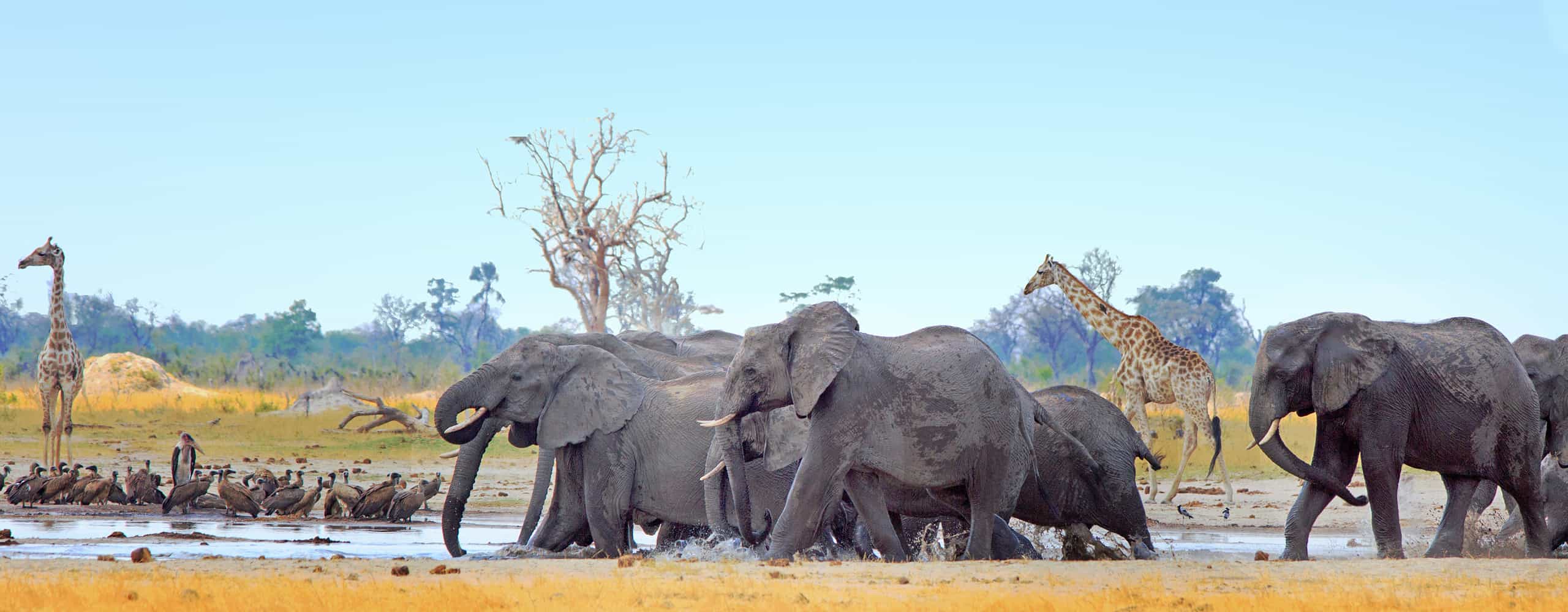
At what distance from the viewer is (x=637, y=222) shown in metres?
46.9

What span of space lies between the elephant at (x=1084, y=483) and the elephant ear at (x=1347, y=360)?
1.31 m

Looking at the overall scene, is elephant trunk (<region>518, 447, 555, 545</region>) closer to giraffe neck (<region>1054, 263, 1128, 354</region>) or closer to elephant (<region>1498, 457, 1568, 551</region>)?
elephant (<region>1498, 457, 1568, 551</region>)

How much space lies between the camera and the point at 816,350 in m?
9.98

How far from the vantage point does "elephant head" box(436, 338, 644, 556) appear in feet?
38.2

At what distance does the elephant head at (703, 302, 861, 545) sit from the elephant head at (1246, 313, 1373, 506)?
2.82 meters

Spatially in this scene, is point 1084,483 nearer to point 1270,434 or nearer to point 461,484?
point 1270,434

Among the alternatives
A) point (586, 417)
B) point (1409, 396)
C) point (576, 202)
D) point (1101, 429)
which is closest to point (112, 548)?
point (586, 417)

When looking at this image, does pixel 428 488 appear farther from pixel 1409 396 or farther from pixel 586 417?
pixel 1409 396

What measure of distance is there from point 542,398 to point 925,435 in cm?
314

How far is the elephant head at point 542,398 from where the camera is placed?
1164 cm

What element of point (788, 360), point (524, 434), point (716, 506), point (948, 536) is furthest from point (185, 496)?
point (788, 360)

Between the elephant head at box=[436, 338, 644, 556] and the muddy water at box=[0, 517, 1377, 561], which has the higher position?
the elephant head at box=[436, 338, 644, 556]

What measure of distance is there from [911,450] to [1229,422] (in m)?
19.3

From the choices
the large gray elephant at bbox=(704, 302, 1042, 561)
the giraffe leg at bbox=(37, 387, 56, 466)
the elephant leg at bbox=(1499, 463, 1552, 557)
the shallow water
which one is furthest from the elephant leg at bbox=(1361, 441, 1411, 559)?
the giraffe leg at bbox=(37, 387, 56, 466)
